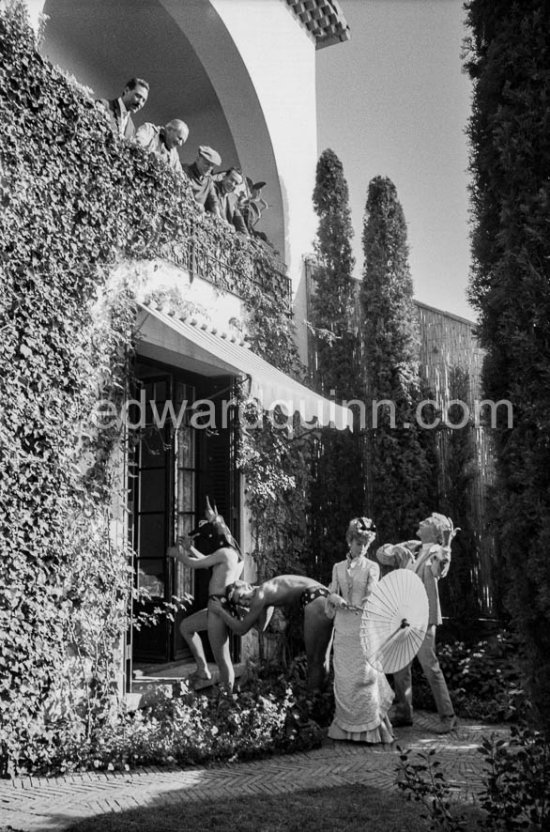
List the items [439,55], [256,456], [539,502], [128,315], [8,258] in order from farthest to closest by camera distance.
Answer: [439,55] → [256,456] → [128,315] → [8,258] → [539,502]

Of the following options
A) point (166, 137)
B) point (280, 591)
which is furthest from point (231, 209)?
point (280, 591)

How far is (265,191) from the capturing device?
14.4 m

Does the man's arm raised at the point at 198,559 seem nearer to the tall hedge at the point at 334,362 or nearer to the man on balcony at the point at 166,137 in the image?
the tall hedge at the point at 334,362

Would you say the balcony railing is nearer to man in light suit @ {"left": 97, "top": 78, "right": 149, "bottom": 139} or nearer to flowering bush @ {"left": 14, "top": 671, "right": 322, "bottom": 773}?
man in light suit @ {"left": 97, "top": 78, "right": 149, "bottom": 139}

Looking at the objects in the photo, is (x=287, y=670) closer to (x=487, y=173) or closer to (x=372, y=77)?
(x=487, y=173)

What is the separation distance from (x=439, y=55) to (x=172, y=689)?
33.5 feet

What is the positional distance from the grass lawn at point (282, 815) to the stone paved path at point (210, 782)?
247 millimetres

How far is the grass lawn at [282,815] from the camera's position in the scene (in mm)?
4949

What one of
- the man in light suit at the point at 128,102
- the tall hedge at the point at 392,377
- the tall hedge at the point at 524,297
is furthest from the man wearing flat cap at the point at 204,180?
the tall hedge at the point at 524,297

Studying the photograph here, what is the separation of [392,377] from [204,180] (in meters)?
4.59

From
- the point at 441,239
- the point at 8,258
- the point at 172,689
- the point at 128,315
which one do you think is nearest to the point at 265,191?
the point at 441,239

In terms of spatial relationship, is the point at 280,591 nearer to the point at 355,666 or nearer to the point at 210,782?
the point at 355,666

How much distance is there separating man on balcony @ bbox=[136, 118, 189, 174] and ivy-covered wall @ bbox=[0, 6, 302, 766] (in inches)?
85.2

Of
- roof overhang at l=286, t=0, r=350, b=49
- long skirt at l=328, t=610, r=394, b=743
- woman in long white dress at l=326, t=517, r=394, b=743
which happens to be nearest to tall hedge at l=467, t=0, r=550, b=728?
woman in long white dress at l=326, t=517, r=394, b=743
